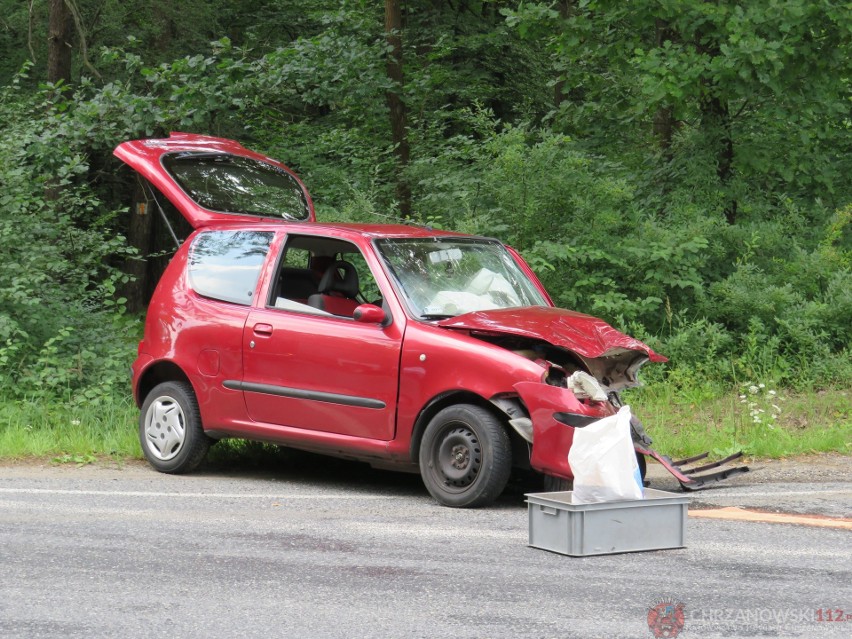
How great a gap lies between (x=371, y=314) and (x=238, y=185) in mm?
3216

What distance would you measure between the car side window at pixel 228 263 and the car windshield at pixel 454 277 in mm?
1112

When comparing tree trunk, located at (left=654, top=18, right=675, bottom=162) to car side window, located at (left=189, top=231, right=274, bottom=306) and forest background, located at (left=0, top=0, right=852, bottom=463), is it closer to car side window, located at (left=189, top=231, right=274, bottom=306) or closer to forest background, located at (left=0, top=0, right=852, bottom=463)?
forest background, located at (left=0, top=0, right=852, bottom=463)

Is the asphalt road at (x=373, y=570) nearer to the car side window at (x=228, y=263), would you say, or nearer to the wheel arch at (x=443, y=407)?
the wheel arch at (x=443, y=407)

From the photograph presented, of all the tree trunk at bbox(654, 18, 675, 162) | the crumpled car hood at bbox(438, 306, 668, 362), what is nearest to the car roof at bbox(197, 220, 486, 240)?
the crumpled car hood at bbox(438, 306, 668, 362)

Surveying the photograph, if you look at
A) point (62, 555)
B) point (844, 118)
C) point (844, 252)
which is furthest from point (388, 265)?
point (844, 118)

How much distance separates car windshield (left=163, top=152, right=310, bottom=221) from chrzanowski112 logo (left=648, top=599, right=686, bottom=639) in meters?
6.03

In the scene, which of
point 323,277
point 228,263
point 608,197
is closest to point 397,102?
point 608,197

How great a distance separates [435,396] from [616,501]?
1.77m

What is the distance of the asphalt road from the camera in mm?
4945

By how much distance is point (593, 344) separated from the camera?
7.67 m

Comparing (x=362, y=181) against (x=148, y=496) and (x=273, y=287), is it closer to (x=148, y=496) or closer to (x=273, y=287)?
(x=273, y=287)

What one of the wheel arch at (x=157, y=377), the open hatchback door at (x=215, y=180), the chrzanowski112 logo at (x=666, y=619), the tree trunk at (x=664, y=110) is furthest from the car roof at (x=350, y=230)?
the tree trunk at (x=664, y=110)

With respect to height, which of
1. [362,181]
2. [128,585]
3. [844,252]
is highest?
[362,181]

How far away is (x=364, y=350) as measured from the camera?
8.12 meters
